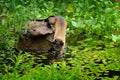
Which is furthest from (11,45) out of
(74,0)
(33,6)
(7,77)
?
(74,0)

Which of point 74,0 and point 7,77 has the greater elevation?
point 74,0

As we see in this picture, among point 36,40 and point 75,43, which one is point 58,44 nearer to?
point 36,40

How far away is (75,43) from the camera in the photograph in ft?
20.6

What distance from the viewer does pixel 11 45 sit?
5703mm

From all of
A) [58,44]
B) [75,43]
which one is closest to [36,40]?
[58,44]

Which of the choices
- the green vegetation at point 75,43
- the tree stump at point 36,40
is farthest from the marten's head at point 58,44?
the green vegetation at point 75,43

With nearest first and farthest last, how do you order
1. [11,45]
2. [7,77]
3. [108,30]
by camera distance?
1. [7,77]
2. [11,45]
3. [108,30]

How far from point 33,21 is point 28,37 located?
46 centimetres

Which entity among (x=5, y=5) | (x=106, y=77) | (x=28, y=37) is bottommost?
(x=106, y=77)

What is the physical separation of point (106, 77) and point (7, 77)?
125 centimetres

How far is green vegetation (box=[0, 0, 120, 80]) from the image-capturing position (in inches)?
181

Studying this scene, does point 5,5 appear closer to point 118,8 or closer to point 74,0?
point 74,0

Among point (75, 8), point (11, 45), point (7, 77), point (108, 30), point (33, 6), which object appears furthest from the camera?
point (75, 8)

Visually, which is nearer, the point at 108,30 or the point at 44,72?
the point at 44,72
